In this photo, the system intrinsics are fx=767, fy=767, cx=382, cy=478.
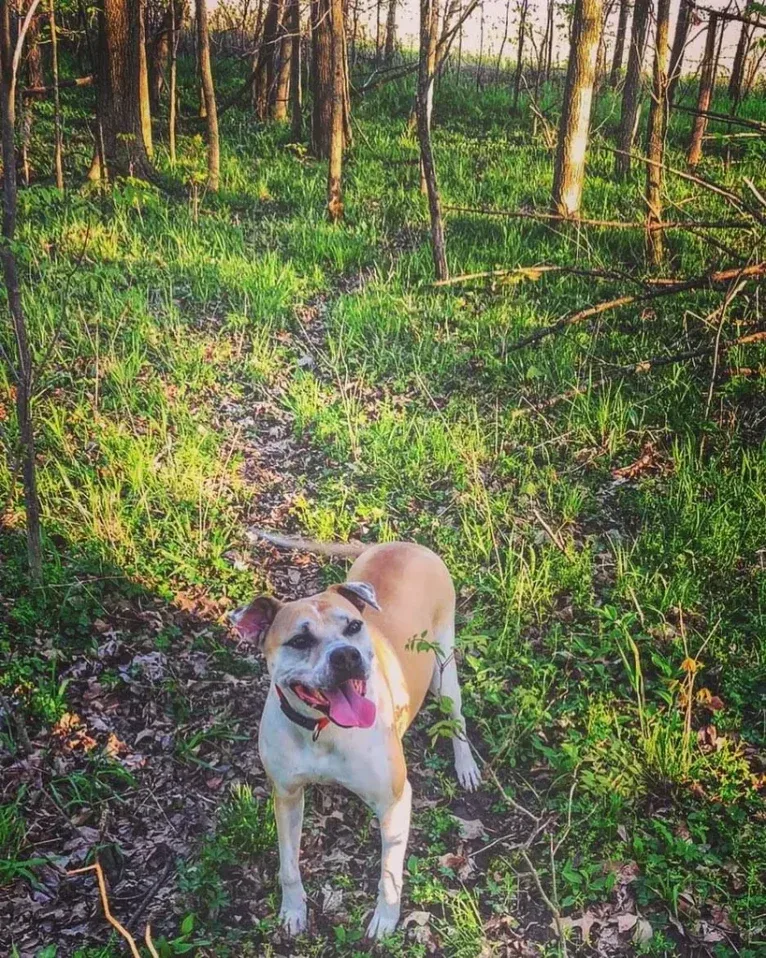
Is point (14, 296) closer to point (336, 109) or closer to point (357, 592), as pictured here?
point (357, 592)

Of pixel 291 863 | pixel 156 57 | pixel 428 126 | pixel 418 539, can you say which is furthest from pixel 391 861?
pixel 156 57

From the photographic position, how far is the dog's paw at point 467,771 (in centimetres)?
378

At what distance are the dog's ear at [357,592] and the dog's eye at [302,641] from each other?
0.33m

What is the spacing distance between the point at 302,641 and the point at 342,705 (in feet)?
0.86

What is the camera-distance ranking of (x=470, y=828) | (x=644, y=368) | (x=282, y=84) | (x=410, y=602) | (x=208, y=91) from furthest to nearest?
(x=282, y=84) → (x=208, y=91) → (x=644, y=368) → (x=470, y=828) → (x=410, y=602)

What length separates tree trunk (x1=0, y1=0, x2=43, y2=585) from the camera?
373 cm

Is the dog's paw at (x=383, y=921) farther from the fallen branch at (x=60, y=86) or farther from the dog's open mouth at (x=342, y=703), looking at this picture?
the fallen branch at (x=60, y=86)

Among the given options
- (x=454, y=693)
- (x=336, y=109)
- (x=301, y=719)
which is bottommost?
(x=454, y=693)

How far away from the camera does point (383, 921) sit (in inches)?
123

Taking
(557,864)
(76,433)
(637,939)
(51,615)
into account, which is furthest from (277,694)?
(76,433)

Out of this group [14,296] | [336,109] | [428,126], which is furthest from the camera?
[336,109]

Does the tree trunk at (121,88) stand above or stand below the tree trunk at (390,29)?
below

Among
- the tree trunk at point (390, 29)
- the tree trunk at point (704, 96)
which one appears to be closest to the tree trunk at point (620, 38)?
the tree trunk at point (704, 96)

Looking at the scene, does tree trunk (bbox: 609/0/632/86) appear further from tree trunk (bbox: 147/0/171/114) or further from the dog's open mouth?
the dog's open mouth
